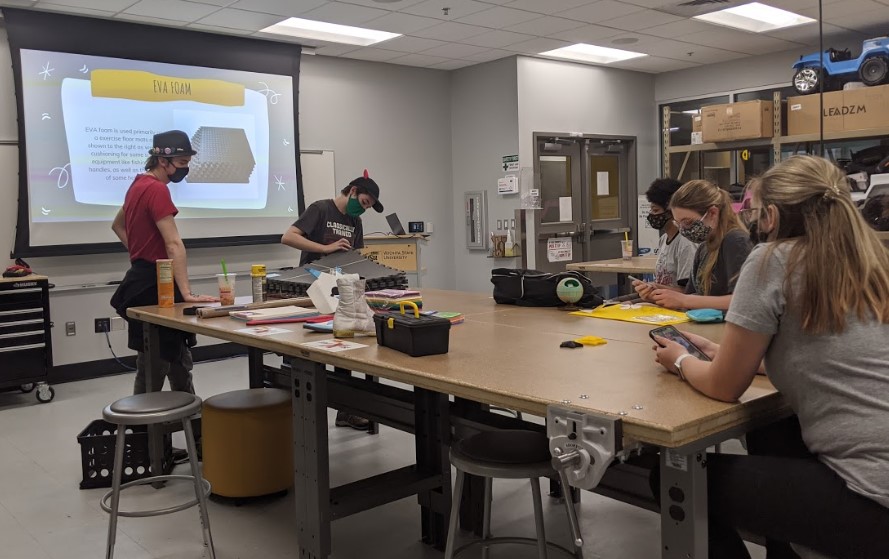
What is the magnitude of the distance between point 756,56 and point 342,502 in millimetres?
6940

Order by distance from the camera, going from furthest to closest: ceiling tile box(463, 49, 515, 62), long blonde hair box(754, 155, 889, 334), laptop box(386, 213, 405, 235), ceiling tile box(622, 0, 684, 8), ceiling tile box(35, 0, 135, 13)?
ceiling tile box(463, 49, 515, 62) < laptop box(386, 213, 405, 235) < ceiling tile box(622, 0, 684, 8) < ceiling tile box(35, 0, 135, 13) < long blonde hair box(754, 155, 889, 334)

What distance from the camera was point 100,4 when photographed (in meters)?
5.07

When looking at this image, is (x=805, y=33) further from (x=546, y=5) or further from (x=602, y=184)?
(x=546, y=5)

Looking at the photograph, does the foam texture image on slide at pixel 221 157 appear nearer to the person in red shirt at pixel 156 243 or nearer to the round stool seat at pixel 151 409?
the person in red shirt at pixel 156 243

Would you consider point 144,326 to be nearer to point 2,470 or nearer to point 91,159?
point 2,470

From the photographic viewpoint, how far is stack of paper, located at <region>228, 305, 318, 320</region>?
2820mm

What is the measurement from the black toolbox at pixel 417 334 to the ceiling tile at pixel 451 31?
167 inches

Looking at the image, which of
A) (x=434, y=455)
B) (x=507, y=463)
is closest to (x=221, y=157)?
(x=434, y=455)

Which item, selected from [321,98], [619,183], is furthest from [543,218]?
[321,98]

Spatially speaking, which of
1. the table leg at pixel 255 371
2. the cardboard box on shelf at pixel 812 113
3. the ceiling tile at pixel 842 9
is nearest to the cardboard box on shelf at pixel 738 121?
the cardboard box on shelf at pixel 812 113

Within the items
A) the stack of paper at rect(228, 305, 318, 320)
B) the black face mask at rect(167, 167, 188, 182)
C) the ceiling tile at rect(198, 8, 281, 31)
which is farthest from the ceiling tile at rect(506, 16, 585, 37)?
the stack of paper at rect(228, 305, 318, 320)

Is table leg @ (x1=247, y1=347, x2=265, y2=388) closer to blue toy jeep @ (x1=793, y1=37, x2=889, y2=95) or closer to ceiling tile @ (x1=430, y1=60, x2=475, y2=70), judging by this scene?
ceiling tile @ (x1=430, y1=60, x2=475, y2=70)

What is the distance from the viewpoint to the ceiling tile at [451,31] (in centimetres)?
595

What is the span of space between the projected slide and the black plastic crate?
2.60 meters
